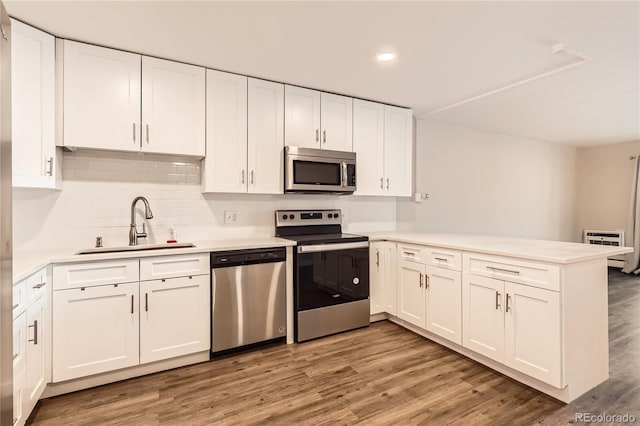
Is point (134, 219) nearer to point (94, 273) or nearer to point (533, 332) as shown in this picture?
point (94, 273)

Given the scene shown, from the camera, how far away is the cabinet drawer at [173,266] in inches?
91.5

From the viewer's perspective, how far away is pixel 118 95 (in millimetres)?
2418

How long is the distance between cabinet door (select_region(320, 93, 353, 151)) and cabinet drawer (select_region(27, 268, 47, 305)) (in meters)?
2.45

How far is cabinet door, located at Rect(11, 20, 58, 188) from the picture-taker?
1999 millimetres

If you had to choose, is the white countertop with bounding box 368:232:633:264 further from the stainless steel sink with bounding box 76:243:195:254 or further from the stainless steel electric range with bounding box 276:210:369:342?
the stainless steel sink with bounding box 76:243:195:254

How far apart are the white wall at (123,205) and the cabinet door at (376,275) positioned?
104 centimetres

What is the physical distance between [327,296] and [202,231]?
1341mm

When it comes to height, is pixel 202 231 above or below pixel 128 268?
above

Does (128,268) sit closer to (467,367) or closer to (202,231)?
Answer: (202,231)

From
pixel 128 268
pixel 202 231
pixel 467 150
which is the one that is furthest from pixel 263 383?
pixel 467 150

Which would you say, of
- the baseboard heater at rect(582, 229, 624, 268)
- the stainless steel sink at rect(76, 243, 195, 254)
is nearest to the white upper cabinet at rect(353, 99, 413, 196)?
the stainless steel sink at rect(76, 243, 195, 254)

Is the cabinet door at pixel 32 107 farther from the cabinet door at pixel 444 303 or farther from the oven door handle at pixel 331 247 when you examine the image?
the cabinet door at pixel 444 303

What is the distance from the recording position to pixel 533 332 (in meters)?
2.12

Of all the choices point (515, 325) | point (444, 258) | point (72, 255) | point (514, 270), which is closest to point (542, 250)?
point (514, 270)
